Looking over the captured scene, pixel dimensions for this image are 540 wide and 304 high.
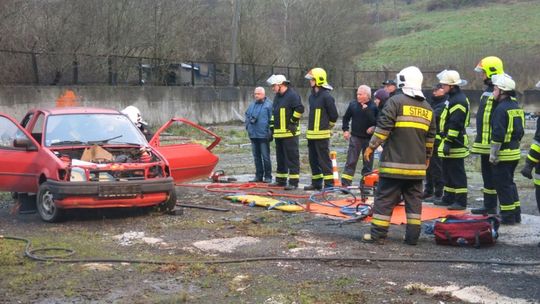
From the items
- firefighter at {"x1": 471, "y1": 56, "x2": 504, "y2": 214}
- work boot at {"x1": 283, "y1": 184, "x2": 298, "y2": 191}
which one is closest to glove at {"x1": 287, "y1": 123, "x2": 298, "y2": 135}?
work boot at {"x1": 283, "y1": 184, "x2": 298, "y2": 191}

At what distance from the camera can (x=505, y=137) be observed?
8727 mm

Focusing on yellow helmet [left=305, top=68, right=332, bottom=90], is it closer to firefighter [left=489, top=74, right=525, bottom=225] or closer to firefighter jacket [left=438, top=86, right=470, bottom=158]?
firefighter jacket [left=438, top=86, right=470, bottom=158]

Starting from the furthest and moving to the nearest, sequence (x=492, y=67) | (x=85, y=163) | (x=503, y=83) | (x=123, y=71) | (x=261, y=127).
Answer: (x=123, y=71) → (x=261, y=127) → (x=492, y=67) → (x=85, y=163) → (x=503, y=83)

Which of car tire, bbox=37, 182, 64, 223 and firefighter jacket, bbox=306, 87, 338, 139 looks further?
firefighter jacket, bbox=306, 87, 338, 139

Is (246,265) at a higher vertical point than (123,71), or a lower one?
lower

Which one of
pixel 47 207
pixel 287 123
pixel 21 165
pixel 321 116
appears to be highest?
pixel 321 116

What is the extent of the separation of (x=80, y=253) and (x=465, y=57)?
41544 millimetres

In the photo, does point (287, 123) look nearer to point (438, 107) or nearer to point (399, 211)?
point (438, 107)

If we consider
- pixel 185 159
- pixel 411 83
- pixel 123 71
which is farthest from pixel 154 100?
pixel 411 83

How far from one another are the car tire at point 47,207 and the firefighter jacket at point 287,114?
4.48m

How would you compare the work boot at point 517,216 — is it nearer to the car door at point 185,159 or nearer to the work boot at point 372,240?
the work boot at point 372,240

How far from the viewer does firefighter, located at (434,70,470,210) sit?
9.81 meters

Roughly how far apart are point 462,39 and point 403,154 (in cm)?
5584

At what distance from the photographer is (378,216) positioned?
7.86 metres
